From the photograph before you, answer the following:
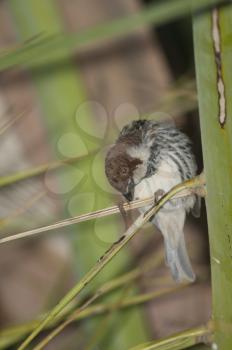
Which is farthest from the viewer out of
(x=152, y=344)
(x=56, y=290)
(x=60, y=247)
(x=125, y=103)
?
(x=60, y=247)

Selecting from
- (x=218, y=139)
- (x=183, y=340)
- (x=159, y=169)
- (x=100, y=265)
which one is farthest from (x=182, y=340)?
(x=159, y=169)

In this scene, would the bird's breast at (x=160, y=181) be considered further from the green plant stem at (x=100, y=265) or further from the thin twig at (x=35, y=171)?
the green plant stem at (x=100, y=265)

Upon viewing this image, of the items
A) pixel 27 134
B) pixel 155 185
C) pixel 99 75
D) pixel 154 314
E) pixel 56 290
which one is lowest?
pixel 154 314

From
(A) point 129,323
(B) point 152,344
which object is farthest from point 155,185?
(B) point 152,344

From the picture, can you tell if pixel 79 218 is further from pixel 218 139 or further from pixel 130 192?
pixel 130 192

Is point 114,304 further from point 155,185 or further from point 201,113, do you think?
point 201,113

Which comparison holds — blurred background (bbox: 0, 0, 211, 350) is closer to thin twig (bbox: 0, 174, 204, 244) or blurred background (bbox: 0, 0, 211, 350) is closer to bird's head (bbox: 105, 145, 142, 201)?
bird's head (bbox: 105, 145, 142, 201)

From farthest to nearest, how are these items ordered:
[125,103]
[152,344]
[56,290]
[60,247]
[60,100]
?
[60,247]
[125,103]
[56,290]
[60,100]
[152,344]
